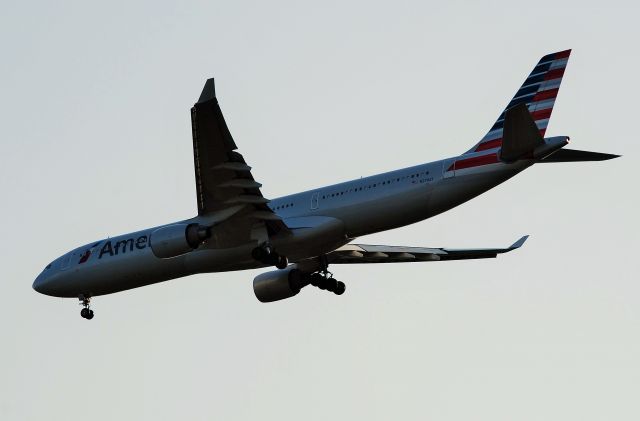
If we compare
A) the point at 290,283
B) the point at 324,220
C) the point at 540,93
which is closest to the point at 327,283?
the point at 290,283

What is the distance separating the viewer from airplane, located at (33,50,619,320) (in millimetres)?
35562

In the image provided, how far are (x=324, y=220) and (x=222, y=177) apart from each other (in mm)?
3837

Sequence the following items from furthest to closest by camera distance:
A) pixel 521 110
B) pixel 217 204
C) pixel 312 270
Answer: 1. pixel 312 270
2. pixel 217 204
3. pixel 521 110

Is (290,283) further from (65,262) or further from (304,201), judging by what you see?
(65,262)

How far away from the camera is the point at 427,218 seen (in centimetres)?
3819

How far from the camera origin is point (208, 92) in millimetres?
34812

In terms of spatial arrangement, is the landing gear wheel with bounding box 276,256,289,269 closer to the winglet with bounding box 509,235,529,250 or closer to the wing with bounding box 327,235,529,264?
the wing with bounding box 327,235,529,264

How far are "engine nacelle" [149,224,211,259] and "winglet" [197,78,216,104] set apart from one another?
183 inches

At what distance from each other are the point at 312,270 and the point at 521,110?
12.1 meters

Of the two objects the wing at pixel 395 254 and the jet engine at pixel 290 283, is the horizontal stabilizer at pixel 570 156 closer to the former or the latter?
the wing at pixel 395 254

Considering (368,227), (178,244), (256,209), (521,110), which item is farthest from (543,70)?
(178,244)

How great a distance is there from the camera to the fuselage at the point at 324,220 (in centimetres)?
3738

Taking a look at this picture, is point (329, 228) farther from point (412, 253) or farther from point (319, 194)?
point (412, 253)

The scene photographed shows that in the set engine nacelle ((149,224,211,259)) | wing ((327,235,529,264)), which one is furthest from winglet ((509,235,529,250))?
engine nacelle ((149,224,211,259))
